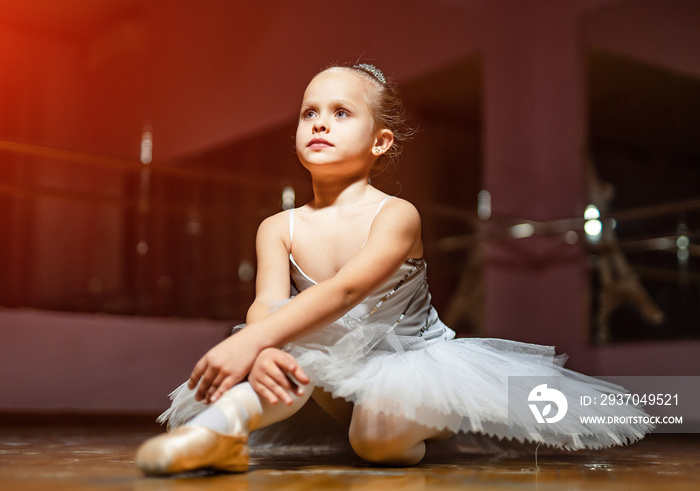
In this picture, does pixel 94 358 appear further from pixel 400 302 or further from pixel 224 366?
pixel 224 366

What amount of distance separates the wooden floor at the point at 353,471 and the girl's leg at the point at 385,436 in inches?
0.9

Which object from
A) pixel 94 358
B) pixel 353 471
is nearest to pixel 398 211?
pixel 353 471

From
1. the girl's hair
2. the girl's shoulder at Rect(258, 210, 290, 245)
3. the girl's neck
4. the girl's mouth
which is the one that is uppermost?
the girl's hair

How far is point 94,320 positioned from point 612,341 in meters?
1.96

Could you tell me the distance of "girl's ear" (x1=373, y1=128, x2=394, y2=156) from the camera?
1185 mm

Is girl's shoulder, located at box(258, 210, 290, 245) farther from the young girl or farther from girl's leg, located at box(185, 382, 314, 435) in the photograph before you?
girl's leg, located at box(185, 382, 314, 435)

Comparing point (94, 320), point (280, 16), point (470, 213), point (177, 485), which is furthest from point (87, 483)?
point (280, 16)

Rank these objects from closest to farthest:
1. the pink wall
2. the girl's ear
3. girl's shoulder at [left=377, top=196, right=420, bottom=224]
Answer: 1. girl's shoulder at [left=377, top=196, right=420, bottom=224]
2. the girl's ear
3. the pink wall

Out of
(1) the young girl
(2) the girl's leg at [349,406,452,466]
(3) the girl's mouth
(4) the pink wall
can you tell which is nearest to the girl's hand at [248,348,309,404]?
(1) the young girl

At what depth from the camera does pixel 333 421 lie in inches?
49.9

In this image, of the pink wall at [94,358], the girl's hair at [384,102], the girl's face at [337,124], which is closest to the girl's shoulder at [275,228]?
the girl's face at [337,124]

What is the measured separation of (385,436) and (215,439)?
250mm

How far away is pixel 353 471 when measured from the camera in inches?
37.3

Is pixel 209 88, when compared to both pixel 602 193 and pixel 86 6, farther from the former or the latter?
pixel 602 193
